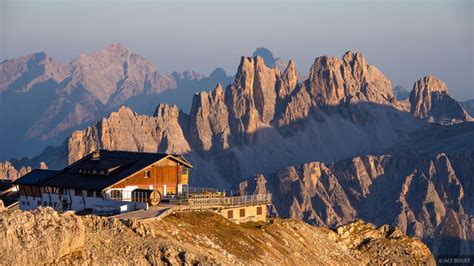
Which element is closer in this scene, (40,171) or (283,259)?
(283,259)

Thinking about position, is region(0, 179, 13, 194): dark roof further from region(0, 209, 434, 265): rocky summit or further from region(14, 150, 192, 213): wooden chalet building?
region(0, 209, 434, 265): rocky summit

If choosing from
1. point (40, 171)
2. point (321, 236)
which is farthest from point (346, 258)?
point (40, 171)

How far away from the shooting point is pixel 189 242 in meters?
66.2

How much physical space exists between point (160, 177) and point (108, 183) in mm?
5661

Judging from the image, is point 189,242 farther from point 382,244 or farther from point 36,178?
point 382,244

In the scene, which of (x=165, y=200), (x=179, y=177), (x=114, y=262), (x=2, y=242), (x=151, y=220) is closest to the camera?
(x=2, y=242)

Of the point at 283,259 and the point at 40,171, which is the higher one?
the point at 40,171

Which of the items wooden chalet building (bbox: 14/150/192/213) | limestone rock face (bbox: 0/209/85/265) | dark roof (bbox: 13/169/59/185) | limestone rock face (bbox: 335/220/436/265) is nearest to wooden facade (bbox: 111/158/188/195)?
wooden chalet building (bbox: 14/150/192/213)

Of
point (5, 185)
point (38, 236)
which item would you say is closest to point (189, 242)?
point (38, 236)

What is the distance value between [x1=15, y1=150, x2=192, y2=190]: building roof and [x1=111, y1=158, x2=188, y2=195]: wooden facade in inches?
16.4

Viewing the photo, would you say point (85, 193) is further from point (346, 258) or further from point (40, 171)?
point (346, 258)

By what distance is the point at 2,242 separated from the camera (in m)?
51.0

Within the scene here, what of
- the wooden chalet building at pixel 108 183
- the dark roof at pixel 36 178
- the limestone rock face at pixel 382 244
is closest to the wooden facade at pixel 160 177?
the wooden chalet building at pixel 108 183

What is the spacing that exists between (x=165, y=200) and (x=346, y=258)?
13.4m
